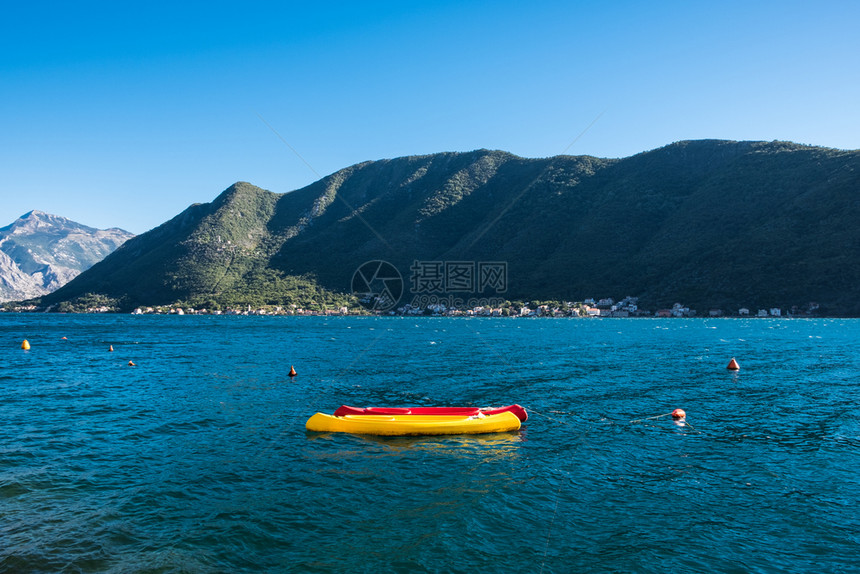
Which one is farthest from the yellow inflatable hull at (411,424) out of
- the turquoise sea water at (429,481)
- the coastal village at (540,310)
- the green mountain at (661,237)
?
the coastal village at (540,310)

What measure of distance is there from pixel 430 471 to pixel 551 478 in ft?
13.3

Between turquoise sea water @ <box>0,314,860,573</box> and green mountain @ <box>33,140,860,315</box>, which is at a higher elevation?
green mountain @ <box>33,140,860,315</box>

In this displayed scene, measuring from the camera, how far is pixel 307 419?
22.9 m

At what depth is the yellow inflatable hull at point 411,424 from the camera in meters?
20.4

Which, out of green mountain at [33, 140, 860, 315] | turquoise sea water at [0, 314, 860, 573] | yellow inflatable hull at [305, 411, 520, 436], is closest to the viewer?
turquoise sea water at [0, 314, 860, 573]

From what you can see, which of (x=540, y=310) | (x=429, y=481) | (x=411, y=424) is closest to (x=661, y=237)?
(x=540, y=310)

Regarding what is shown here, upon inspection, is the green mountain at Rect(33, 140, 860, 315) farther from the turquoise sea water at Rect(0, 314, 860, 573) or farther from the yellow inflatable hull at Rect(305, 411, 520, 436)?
the yellow inflatable hull at Rect(305, 411, 520, 436)

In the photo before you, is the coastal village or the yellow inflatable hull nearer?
the yellow inflatable hull

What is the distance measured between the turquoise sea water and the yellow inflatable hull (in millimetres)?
533

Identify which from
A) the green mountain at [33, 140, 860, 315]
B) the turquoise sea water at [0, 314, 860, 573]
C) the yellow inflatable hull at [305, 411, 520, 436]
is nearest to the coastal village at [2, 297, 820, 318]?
the green mountain at [33, 140, 860, 315]

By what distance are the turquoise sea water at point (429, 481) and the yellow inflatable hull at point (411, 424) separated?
0.53 metres

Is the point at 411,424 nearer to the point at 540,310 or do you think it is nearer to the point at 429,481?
the point at 429,481

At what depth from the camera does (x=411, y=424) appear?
20422mm

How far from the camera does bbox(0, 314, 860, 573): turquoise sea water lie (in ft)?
35.1
